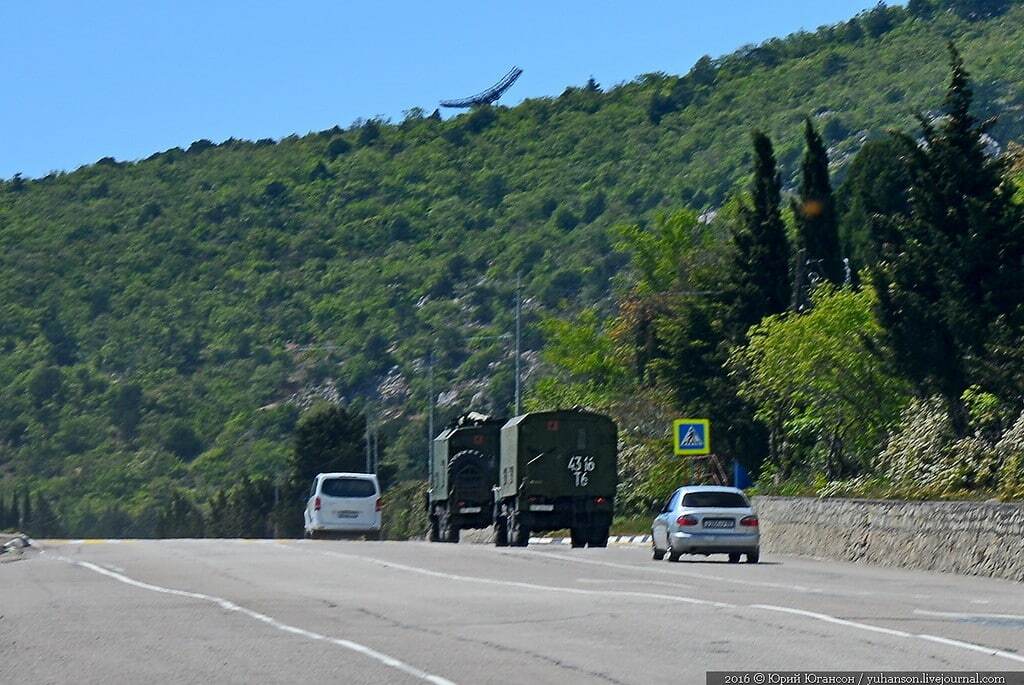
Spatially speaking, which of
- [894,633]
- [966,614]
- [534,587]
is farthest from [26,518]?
[894,633]

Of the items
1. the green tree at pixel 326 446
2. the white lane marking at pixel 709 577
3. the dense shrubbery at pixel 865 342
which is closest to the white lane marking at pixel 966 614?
the white lane marking at pixel 709 577

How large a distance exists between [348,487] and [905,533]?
22.7 m

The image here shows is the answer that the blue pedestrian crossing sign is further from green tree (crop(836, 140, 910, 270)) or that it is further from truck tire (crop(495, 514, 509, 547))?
green tree (crop(836, 140, 910, 270))

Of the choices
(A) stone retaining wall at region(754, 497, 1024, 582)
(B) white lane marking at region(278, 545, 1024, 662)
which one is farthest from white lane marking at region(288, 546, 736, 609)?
(A) stone retaining wall at region(754, 497, 1024, 582)

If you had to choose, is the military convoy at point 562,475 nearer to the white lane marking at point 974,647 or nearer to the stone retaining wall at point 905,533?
the stone retaining wall at point 905,533

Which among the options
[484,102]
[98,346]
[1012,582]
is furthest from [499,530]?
[484,102]

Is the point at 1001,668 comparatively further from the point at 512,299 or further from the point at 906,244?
the point at 512,299

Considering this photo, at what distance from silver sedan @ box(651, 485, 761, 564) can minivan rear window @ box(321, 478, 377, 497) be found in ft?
61.0

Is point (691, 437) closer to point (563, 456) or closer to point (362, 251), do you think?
point (563, 456)

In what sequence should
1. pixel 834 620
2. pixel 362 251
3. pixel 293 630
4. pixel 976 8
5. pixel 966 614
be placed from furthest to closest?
pixel 976 8
pixel 362 251
pixel 966 614
pixel 834 620
pixel 293 630

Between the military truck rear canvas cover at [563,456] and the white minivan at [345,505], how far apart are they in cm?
965

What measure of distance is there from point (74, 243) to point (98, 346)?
1504 centimetres

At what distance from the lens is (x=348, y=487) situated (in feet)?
179

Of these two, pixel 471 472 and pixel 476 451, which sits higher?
pixel 476 451
